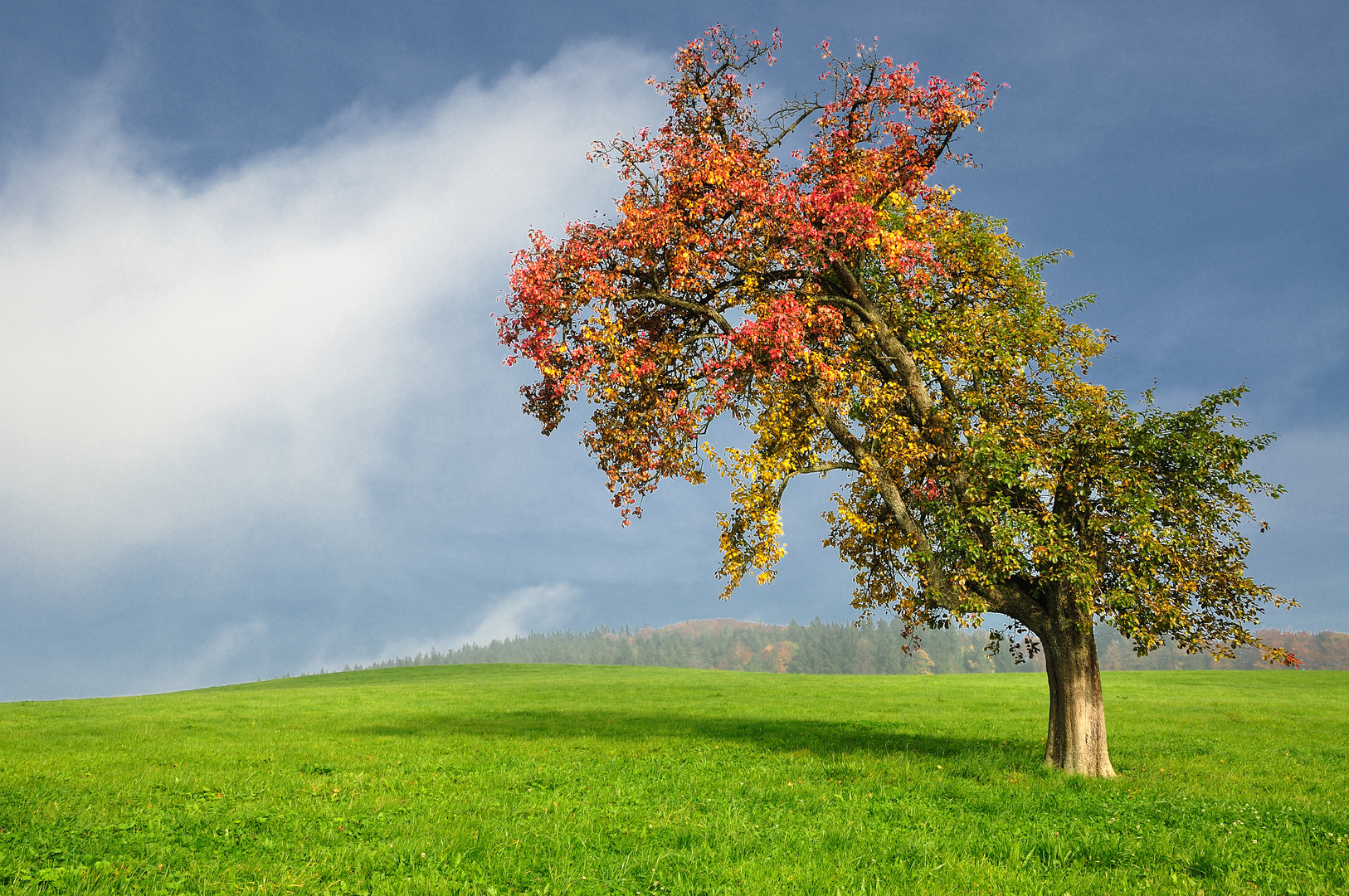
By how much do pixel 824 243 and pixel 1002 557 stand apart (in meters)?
9.65

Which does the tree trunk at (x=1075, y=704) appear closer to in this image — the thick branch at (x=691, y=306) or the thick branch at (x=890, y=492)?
the thick branch at (x=890, y=492)

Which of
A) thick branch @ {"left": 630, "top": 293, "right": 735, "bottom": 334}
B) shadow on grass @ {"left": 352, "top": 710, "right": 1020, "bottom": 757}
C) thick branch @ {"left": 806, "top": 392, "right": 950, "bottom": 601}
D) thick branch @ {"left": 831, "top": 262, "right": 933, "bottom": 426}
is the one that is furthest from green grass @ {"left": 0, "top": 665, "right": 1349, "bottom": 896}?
thick branch @ {"left": 630, "top": 293, "right": 735, "bottom": 334}

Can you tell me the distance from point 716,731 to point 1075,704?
1231 centimetres

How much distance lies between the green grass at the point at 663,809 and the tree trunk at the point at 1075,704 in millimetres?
816

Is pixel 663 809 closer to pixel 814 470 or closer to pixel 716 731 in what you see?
pixel 814 470

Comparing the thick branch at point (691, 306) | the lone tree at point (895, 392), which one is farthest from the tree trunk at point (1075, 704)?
the thick branch at point (691, 306)

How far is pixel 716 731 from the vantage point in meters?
27.1

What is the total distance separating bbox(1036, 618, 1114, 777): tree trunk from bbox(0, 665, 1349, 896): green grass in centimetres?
82

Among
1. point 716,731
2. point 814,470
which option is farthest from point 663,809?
point 716,731

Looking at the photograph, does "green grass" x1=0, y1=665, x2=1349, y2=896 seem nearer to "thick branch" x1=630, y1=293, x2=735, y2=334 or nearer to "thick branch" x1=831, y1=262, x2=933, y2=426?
"thick branch" x1=831, y1=262, x2=933, y2=426

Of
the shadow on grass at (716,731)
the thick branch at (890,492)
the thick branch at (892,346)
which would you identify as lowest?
the shadow on grass at (716,731)

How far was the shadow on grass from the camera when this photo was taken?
22484 mm

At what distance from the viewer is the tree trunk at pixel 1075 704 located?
61.1 feet

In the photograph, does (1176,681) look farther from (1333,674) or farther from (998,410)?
(998,410)
